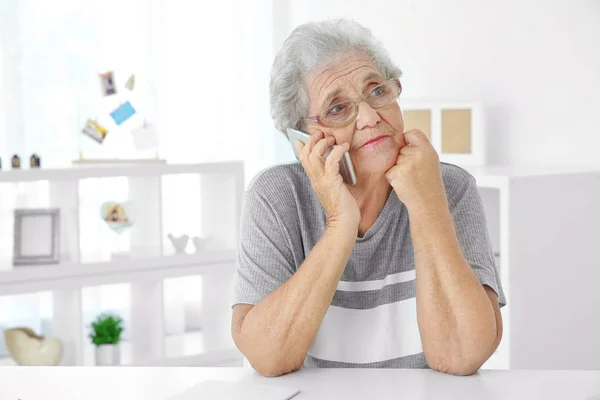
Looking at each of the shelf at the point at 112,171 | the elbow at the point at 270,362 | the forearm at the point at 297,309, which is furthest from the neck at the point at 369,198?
the shelf at the point at 112,171

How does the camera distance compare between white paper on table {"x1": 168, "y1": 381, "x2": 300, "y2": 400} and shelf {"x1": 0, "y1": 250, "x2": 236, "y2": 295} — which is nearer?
white paper on table {"x1": 168, "y1": 381, "x2": 300, "y2": 400}

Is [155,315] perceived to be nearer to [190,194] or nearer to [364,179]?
[190,194]

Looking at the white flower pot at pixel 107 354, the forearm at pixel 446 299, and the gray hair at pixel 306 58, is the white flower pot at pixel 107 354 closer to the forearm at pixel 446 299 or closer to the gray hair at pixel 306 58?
the gray hair at pixel 306 58

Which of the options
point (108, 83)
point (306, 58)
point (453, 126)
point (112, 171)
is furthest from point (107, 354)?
point (306, 58)

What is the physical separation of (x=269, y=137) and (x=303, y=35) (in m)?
2.93

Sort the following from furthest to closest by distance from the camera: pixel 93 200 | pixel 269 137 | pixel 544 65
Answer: pixel 269 137 < pixel 93 200 < pixel 544 65

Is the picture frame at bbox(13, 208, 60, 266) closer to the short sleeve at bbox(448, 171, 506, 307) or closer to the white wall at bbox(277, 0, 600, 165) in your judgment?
the white wall at bbox(277, 0, 600, 165)

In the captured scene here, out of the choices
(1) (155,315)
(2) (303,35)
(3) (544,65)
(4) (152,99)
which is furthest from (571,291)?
(4) (152,99)

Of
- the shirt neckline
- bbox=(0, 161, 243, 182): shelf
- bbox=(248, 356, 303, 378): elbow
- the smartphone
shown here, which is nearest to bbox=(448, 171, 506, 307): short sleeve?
the shirt neckline

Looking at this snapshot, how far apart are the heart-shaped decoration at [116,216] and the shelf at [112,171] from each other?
0.17m

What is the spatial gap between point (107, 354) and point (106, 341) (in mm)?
59

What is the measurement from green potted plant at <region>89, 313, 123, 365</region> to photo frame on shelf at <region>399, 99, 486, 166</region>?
4.98ft

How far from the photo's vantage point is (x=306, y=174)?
1763 millimetres

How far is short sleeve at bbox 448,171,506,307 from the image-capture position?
1.62 m
